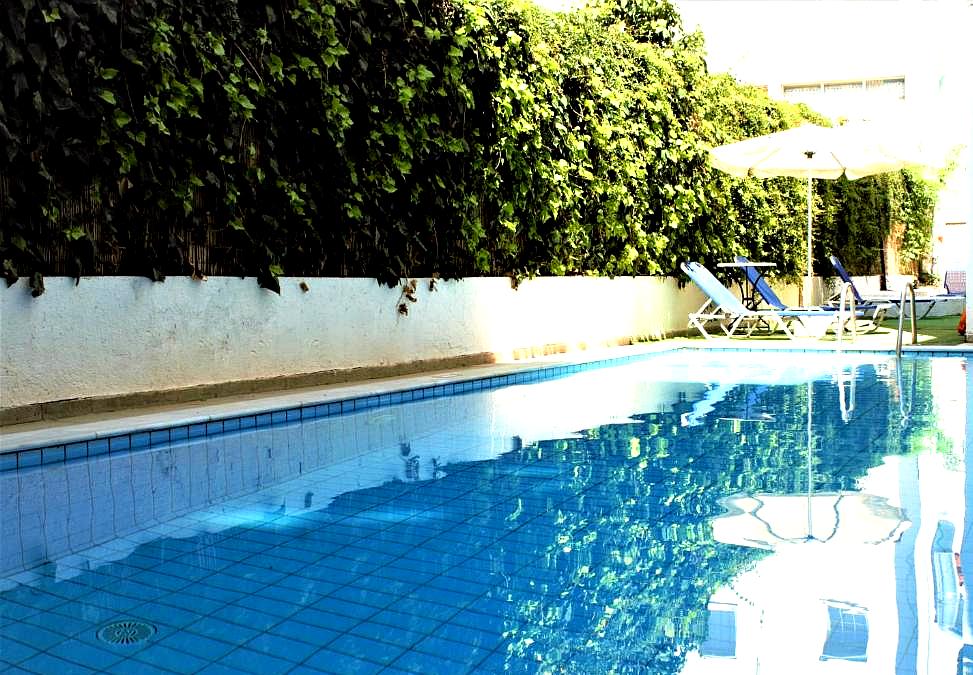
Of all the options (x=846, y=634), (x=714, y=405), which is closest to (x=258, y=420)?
(x=714, y=405)

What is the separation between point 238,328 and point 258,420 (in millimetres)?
1167

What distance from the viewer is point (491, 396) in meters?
7.47

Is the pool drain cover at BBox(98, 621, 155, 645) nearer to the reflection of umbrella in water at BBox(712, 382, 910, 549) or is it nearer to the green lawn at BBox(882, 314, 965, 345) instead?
the reflection of umbrella in water at BBox(712, 382, 910, 549)

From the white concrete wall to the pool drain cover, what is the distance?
125 inches

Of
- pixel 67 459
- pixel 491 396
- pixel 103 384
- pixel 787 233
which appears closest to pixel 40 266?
pixel 103 384

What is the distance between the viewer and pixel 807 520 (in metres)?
3.57

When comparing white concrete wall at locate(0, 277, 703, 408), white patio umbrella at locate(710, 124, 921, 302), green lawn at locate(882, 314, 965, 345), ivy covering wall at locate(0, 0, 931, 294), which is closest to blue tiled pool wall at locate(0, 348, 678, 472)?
white concrete wall at locate(0, 277, 703, 408)

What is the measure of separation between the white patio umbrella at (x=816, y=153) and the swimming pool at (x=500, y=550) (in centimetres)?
619

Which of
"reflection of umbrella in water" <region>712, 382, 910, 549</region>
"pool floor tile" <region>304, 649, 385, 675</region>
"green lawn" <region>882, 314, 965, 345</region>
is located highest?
"green lawn" <region>882, 314, 965, 345</region>

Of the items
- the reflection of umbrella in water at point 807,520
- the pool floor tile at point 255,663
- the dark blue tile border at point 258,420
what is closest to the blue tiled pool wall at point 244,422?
the dark blue tile border at point 258,420

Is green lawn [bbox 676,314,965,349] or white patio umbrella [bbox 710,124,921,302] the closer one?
green lawn [bbox 676,314,965,349]

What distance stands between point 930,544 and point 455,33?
6.44 meters

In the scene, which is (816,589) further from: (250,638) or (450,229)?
(450,229)

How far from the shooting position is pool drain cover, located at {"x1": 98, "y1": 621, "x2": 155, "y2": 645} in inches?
97.8
